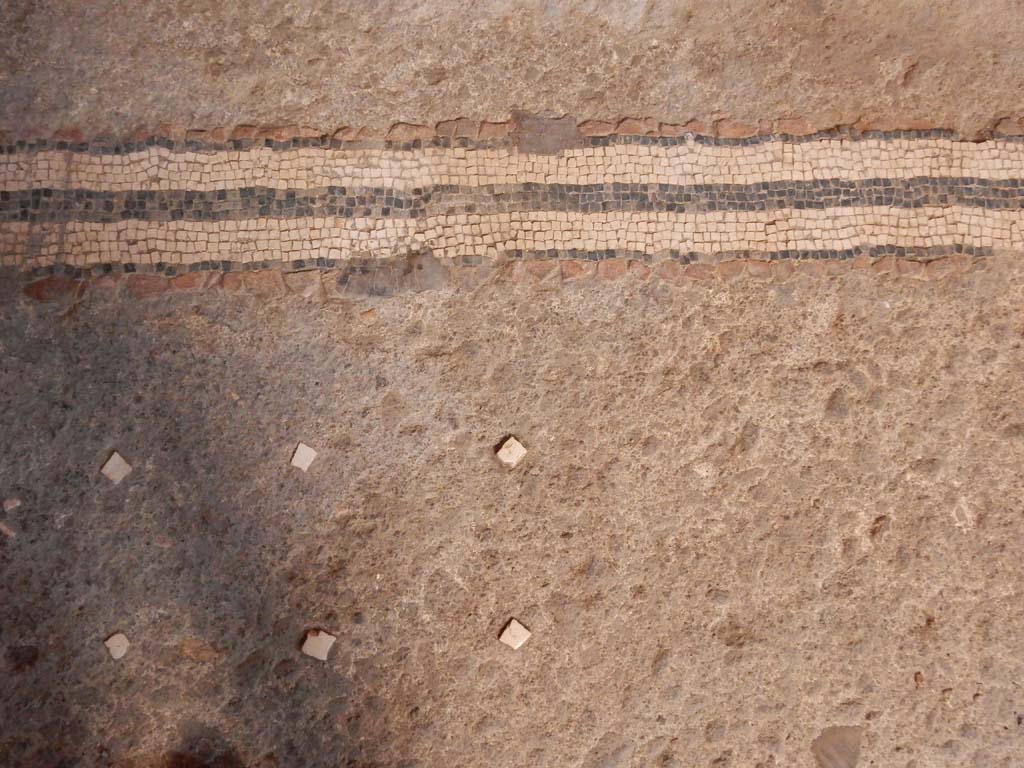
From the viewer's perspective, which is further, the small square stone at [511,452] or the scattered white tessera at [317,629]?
the small square stone at [511,452]

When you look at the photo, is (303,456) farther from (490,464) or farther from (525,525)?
(525,525)

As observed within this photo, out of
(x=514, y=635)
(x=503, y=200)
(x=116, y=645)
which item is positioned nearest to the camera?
(x=116, y=645)

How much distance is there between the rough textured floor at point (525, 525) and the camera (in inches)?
110

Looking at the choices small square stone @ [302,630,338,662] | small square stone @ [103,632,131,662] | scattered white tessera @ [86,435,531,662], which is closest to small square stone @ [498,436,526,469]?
scattered white tessera @ [86,435,531,662]

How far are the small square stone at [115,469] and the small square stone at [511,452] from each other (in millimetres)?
1349

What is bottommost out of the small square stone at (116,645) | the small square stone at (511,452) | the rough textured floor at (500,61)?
the small square stone at (116,645)

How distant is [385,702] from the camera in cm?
282

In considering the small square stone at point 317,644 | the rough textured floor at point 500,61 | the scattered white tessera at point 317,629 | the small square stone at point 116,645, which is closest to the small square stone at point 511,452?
the scattered white tessera at point 317,629

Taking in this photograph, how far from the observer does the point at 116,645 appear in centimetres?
275

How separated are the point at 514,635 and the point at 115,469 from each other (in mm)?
1555

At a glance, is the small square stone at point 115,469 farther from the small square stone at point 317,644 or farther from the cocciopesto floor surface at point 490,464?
the small square stone at point 317,644

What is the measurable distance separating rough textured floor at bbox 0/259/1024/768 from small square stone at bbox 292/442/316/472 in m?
0.03

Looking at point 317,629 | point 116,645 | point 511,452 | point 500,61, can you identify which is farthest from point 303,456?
point 500,61

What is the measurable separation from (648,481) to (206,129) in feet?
7.06
